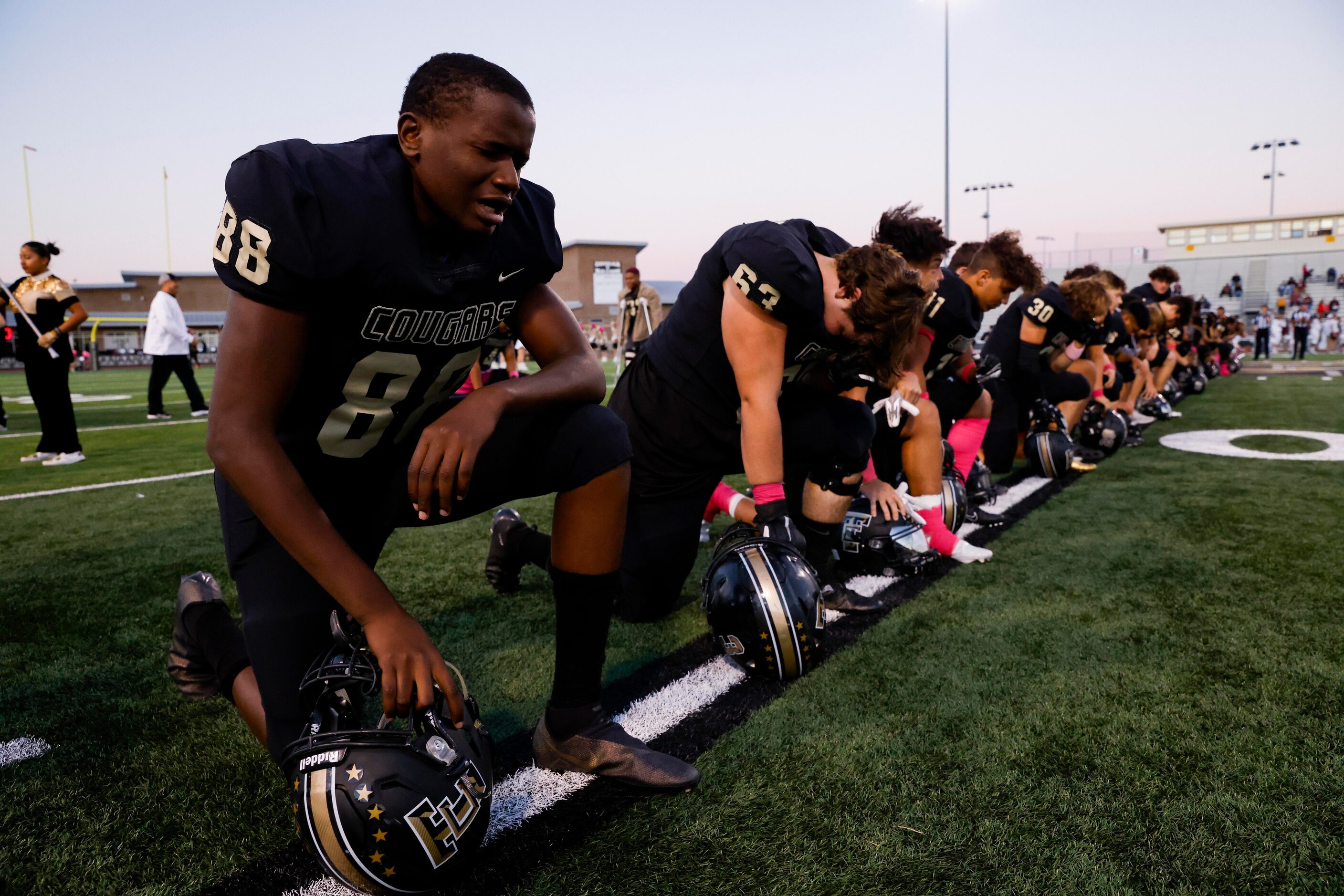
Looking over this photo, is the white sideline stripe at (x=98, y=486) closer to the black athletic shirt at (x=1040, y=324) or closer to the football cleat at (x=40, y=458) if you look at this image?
the football cleat at (x=40, y=458)

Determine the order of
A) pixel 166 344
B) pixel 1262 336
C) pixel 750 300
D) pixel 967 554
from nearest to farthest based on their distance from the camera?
pixel 750 300 → pixel 967 554 → pixel 166 344 → pixel 1262 336

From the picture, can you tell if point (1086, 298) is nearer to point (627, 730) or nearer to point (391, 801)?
point (627, 730)

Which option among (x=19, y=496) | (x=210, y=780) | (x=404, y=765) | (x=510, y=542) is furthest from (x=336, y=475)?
(x=19, y=496)

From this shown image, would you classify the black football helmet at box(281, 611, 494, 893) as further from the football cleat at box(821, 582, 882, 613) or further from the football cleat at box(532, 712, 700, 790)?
the football cleat at box(821, 582, 882, 613)

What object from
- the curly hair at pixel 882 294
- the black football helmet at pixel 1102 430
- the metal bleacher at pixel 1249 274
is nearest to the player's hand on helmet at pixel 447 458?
the curly hair at pixel 882 294

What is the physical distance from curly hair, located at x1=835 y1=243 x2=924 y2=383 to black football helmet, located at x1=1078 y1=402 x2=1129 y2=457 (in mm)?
5151

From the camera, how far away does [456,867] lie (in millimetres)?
1642

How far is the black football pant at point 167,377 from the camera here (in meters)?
11.1

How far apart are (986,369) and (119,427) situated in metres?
10.8

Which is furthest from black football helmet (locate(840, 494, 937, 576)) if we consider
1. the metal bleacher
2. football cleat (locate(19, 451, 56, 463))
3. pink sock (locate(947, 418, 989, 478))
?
the metal bleacher

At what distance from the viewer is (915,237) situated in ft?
12.2

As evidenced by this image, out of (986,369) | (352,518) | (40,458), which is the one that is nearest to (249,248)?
(352,518)

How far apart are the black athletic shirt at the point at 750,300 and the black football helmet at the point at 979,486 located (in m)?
2.29

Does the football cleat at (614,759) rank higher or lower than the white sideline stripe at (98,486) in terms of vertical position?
lower
